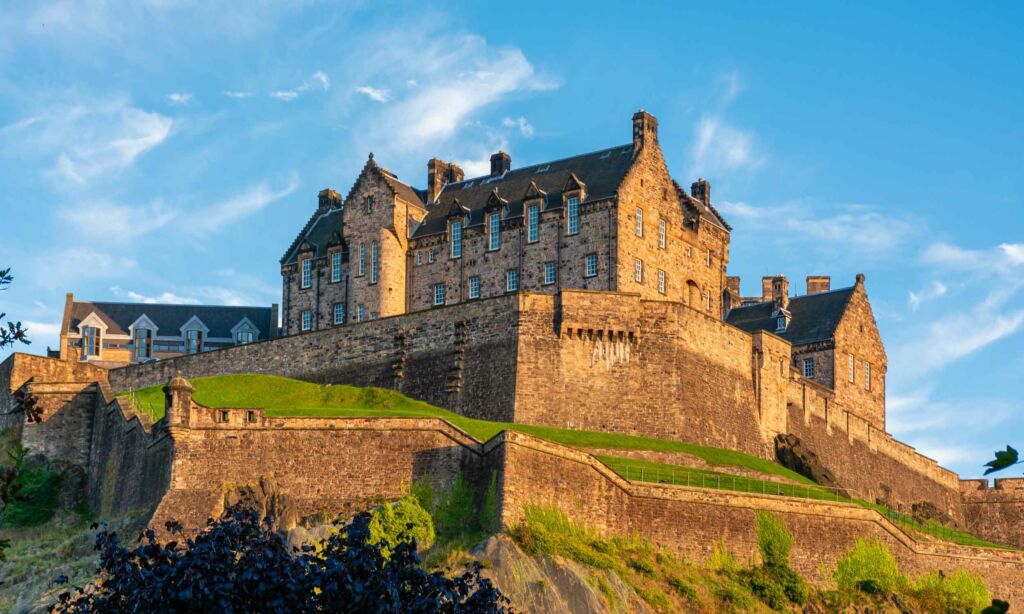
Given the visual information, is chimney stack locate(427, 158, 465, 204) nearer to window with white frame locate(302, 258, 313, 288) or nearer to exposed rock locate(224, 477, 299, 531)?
window with white frame locate(302, 258, 313, 288)

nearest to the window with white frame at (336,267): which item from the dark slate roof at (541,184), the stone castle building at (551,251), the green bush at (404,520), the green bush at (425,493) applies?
the stone castle building at (551,251)

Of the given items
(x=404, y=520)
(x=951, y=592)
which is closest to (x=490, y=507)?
(x=404, y=520)

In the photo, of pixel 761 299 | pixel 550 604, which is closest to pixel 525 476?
pixel 550 604

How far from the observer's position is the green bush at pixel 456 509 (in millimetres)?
53969

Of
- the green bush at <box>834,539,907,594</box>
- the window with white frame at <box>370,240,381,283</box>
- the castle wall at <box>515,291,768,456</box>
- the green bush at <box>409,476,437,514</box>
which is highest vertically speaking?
the window with white frame at <box>370,240,381,283</box>

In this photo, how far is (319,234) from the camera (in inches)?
3376

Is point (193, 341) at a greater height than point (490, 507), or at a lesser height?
greater

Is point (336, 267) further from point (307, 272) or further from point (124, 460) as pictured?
point (124, 460)

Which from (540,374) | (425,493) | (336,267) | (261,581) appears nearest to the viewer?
(261,581)

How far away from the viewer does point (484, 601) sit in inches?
1040

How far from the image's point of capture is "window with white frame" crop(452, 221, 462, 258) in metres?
77.9

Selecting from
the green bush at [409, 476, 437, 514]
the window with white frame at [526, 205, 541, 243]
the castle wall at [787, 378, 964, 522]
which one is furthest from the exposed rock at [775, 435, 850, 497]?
the green bush at [409, 476, 437, 514]

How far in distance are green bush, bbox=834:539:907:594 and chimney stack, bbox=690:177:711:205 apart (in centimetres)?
2827

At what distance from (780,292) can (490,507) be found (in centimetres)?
3967
